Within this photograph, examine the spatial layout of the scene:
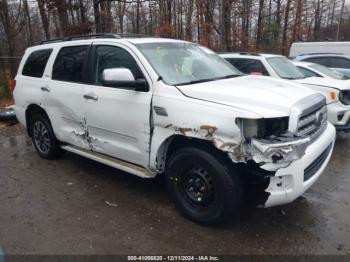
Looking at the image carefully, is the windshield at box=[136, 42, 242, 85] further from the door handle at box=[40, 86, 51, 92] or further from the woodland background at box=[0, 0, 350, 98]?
the woodland background at box=[0, 0, 350, 98]

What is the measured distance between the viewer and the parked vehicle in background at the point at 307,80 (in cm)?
628

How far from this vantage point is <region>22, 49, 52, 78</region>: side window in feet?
16.6

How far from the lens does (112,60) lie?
4.08m

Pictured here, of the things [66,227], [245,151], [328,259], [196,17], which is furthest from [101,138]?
[196,17]

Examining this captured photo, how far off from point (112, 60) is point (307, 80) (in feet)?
15.9

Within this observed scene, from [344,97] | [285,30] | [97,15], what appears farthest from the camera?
[285,30]

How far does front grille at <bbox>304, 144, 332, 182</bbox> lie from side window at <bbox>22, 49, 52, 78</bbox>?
3955 mm

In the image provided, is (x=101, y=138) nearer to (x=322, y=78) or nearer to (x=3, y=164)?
(x=3, y=164)

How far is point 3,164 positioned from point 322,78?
6.62 m

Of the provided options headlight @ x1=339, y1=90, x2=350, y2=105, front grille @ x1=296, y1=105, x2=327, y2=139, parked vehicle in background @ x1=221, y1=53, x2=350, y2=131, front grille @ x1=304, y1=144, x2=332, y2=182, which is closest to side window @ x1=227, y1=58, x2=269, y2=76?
parked vehicle in background @ x1=221, y1=53, x2=350, y2=131

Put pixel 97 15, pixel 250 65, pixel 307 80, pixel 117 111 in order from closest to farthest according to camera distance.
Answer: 1. pixel 117 111
2. pixel 307 80
3. pixel 250 65
4. pixel 97 15

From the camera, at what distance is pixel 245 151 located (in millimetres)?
2895

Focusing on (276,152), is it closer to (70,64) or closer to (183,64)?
Result: (183,64)

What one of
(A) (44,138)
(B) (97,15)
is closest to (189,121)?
(A) (44,138)
